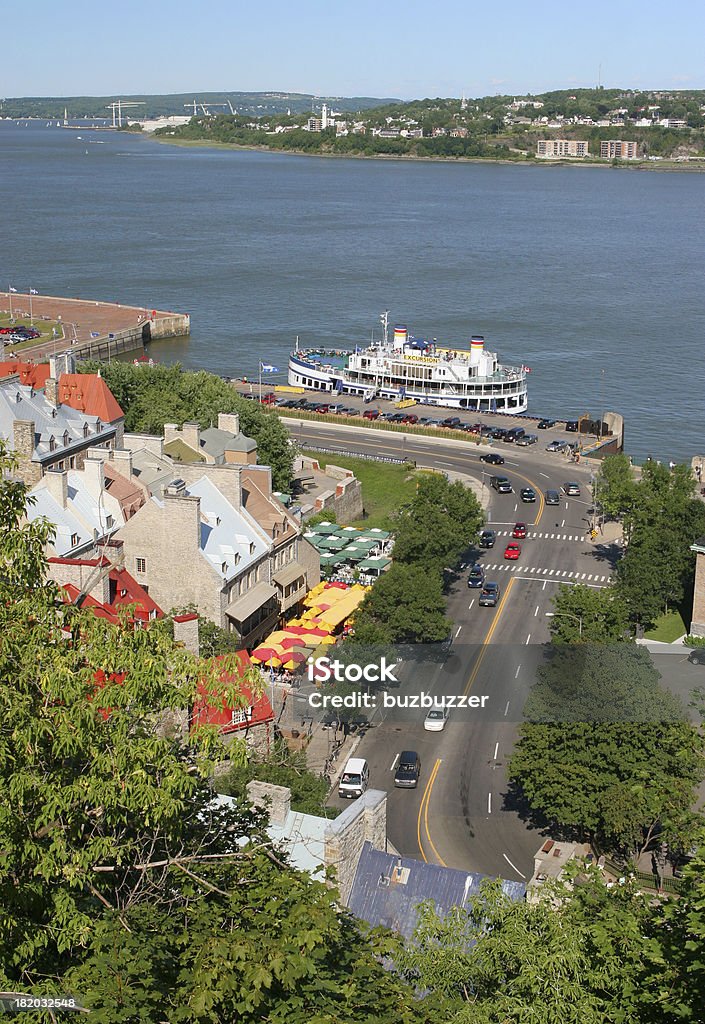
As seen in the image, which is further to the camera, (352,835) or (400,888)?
(400,888)

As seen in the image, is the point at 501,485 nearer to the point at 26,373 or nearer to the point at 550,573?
the point at 550,573

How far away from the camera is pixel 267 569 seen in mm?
38344

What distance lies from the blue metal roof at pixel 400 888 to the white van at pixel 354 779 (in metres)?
9.01

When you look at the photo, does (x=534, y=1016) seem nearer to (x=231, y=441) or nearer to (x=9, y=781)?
(x=9, y=781)

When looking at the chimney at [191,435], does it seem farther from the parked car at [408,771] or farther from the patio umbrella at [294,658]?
the parked car at [408,771]

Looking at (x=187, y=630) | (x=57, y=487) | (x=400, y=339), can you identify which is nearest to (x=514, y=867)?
(x=187, y=630)

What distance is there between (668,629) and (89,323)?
70.1 meters

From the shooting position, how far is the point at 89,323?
102 meters

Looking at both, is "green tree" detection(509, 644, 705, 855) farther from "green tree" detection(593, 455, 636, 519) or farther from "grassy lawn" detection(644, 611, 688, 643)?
"green tree" detection(593, 455, 636, 519)

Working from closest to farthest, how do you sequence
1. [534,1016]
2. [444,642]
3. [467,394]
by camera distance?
[534,1016] < [444,642] < [467,394]

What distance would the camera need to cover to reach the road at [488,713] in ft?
90.9

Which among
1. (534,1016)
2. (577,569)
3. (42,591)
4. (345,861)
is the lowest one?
(577,569)

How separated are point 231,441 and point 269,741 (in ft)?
62.2

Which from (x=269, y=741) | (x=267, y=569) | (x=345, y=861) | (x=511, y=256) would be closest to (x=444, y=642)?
(x=267, y=569)
